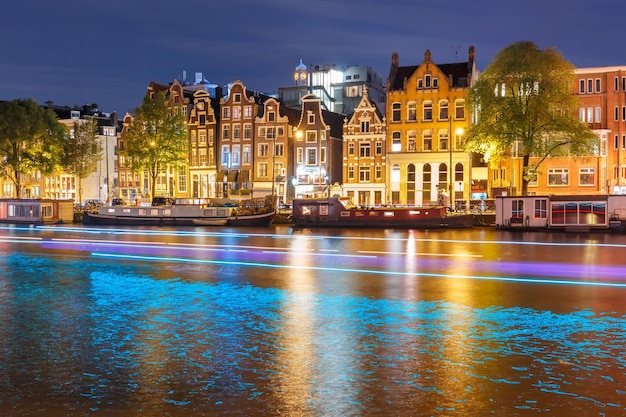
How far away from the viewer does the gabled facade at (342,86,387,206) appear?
87500mm

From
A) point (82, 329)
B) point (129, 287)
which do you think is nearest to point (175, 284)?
point (129, 287)

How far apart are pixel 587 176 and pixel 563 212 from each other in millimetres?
24188

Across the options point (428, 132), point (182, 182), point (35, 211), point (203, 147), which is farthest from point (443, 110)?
point (35, 211)

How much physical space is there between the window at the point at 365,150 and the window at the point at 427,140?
7.37m

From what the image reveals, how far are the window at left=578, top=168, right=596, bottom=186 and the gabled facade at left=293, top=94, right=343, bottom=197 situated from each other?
31188 mm

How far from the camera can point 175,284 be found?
2506cm

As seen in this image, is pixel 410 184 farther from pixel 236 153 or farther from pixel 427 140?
pixel 236 153

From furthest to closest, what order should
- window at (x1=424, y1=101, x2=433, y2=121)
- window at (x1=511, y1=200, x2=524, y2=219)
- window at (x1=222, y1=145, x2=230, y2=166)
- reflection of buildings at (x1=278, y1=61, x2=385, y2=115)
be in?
1. reflection of buildings at (x1=278, y1=61, x2=385, y2=115)
2. window at (x1=222, y1=145, x2=230, y2=166)
3. window at (x1=424, y1=101, x2=433, y2=121)
4. window at (x1=511, y1=200, x2=524, y2=219)

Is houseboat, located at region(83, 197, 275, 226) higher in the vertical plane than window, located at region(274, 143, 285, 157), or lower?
lower

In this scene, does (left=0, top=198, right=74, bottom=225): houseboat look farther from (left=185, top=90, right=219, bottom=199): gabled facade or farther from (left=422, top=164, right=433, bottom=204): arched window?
(left=422, top=164, right=433, bottom=204): arched window

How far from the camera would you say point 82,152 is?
9950 cm

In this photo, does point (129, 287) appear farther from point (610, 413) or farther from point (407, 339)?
point (610, 413)

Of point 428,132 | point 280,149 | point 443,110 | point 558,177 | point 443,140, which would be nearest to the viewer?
point 558,177

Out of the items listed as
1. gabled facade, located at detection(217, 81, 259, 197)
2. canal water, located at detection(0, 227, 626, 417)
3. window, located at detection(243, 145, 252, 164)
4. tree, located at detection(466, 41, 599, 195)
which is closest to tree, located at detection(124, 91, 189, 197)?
gabled facade, located at detection(217, 81, 259, 197)
